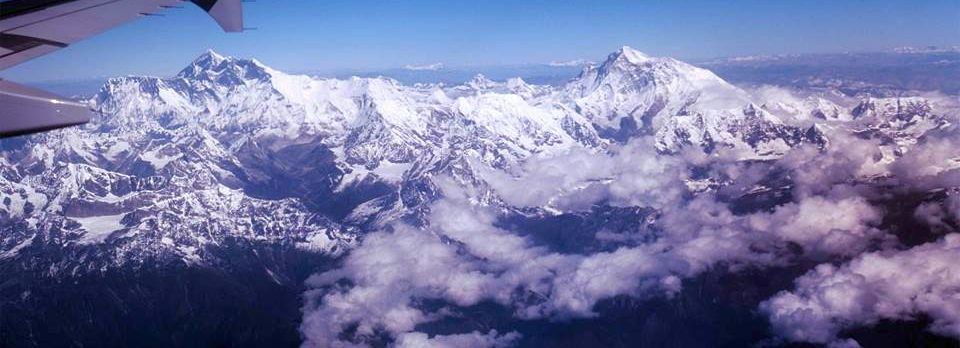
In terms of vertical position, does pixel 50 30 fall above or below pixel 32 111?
above

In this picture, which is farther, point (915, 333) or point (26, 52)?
point (915, 333)

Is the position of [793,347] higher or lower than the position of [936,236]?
lower

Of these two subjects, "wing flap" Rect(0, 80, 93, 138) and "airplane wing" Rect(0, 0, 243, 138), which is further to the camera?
"airplane wing" Rect(0, 0, 243, 138)

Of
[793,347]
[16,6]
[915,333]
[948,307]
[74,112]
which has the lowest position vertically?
[793,347]

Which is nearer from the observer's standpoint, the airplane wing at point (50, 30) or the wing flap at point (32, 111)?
the wing flap at point (32, 111)

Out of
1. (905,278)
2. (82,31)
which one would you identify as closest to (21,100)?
(82,31)

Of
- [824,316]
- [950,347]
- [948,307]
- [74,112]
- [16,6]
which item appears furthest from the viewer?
[824,316]

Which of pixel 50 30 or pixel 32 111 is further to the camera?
pixel 50 30

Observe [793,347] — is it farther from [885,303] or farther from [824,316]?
[885,303]
